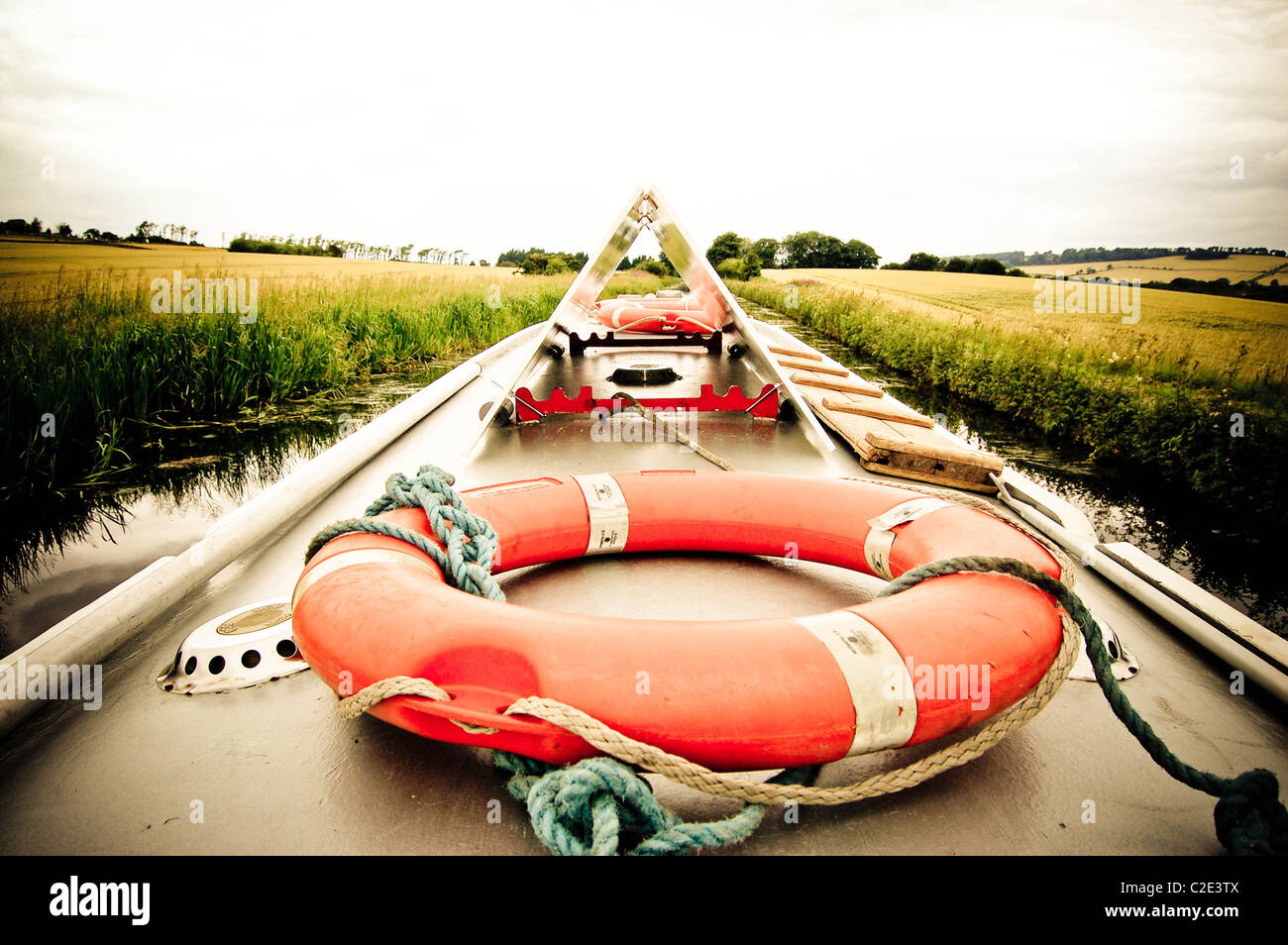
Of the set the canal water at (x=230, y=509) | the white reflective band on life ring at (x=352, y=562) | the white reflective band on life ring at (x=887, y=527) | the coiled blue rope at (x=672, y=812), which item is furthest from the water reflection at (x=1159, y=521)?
the white reflective band on life ring at (x=352, y=562)

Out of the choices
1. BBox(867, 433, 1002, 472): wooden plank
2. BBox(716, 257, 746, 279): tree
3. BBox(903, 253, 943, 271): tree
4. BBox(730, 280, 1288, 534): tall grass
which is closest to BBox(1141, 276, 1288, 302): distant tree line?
BBox(730, 280, 1288, 534): tall grass

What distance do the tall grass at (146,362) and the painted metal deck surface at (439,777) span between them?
8.90 feet

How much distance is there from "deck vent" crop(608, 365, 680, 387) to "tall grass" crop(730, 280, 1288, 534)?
3.81 m

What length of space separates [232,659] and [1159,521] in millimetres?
5147

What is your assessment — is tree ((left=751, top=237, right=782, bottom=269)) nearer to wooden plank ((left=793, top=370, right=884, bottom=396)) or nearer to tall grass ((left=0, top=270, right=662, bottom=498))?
tall grass ((left=0, top=270, right=662, bottom=498))

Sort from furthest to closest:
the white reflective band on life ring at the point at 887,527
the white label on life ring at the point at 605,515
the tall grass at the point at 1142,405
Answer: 1. the tall grass at the point at 1142,405
2. the white label on life ring at the point at 605,515
3. the white reflective band on life ring at the point at 887,527

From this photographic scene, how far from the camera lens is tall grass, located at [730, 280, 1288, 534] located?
4289 mm

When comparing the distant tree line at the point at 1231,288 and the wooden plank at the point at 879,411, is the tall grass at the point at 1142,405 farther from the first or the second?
the distant tree line at the point at 1231,288

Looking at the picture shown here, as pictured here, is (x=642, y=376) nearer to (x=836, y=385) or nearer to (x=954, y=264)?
(x=836, y=385)

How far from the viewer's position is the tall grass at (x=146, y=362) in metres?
3.49

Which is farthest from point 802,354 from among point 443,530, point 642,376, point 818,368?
point 443,530

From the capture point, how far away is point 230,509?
10.6 feet
